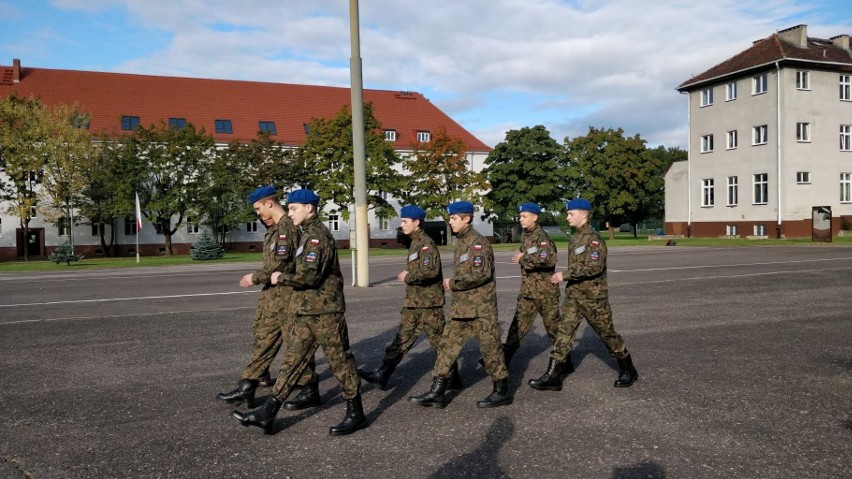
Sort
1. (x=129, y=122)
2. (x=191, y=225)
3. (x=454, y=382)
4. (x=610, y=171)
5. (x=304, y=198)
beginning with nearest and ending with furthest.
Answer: (x=304, y=198), (x=454, y=382), (x=191, y=225), (x=129, y=122), (x=610, y=171)

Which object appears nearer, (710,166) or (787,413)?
(787,413)

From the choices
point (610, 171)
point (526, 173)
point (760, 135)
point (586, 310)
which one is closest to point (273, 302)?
point (586, 310)

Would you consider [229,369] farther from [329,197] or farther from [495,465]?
[329,197]

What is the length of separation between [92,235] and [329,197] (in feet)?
63.5

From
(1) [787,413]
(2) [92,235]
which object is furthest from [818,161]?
(2) [92,235]

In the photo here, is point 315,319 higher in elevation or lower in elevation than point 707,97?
lower

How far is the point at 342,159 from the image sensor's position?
47.4 meters

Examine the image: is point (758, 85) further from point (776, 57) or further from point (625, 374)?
point (625, 374)

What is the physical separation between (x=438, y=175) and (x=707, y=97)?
818 inches

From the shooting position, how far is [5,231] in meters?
49.2

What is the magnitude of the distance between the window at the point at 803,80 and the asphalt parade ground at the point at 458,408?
39.1 meters

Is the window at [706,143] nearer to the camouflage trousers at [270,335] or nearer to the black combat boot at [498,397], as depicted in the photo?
the black combat boot at [498,397]

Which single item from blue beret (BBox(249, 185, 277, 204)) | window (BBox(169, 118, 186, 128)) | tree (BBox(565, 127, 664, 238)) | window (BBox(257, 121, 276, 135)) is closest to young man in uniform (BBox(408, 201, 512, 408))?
blue beret (BBox(249, 185, 277, 204))

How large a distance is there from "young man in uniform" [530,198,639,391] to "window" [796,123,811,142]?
45125mm
